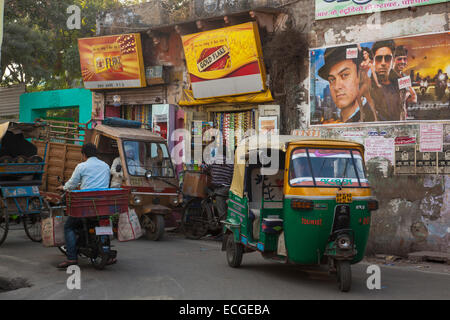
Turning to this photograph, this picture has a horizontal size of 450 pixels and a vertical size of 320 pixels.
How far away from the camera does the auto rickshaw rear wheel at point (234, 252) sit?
900 cm

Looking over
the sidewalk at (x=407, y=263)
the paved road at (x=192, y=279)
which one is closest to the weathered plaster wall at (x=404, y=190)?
the sidewalk at (x=407, y=263)

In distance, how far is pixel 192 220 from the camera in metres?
13.2

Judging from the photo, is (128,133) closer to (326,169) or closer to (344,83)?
(344,83)

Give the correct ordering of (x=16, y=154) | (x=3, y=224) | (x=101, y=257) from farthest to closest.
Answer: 1. (x=16, y=154)
2. (x=3, y=224)
3. (x=101, y=257)

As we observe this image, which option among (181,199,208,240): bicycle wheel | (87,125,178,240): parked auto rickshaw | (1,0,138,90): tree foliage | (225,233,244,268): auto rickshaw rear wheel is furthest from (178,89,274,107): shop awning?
(225,233,244,268): auto rickshaw rear wheel

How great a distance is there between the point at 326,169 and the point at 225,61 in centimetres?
838

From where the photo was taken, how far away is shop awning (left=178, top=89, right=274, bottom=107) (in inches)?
573

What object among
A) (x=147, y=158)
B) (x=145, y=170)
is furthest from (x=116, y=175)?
(x=147, y=158)

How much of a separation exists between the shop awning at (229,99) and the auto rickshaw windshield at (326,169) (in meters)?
6.88

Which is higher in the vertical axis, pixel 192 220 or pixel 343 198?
pixel 343 198

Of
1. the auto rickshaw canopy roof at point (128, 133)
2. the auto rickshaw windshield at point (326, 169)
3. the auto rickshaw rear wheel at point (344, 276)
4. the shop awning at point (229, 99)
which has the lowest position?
the auto rickshaw rear wheel at point (344, 276)

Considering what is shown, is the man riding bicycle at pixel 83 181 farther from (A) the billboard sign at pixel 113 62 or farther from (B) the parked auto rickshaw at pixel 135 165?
(A) the billboard sign at pixel 113 62

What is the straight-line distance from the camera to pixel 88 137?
1346cm
